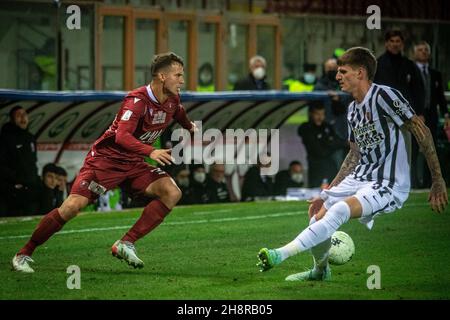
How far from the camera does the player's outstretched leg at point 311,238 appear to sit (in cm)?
836

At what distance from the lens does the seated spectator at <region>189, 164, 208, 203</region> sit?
16.2 metres

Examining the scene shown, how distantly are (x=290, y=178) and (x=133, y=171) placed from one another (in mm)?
7345

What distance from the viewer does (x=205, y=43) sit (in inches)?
934

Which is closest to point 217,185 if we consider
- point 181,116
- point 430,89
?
point 430,89

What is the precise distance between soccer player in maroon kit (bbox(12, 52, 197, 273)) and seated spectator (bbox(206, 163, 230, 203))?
6203mm

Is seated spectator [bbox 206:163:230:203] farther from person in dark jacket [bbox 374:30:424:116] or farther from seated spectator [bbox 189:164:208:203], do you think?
person in dark jacket [bbox 374:30:424:116]

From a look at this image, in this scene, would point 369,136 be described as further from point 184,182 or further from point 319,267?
point 184,182

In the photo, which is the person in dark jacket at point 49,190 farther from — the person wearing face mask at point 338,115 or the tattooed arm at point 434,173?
the tattooed arm at point 434,173

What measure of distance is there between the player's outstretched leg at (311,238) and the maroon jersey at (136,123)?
5.54 feet

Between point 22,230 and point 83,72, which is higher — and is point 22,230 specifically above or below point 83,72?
below

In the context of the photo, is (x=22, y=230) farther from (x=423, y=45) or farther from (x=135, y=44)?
(x=135, y=44)

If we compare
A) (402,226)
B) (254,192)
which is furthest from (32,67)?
(402,226)

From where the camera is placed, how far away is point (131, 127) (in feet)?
31.7

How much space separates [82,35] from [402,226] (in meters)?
8.81
